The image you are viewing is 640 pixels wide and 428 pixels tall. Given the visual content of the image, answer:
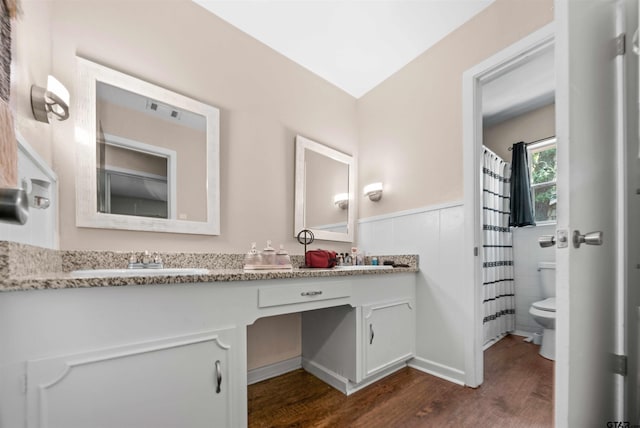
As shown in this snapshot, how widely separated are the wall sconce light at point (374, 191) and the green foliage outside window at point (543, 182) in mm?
2000

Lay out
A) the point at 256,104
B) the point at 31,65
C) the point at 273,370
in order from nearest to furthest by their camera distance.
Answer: the point at 31,65 → the point at 273,370 → the point at 256,104

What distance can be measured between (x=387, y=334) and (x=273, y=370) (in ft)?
2.76

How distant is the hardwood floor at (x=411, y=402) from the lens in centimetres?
136

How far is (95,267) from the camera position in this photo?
1.34 metres

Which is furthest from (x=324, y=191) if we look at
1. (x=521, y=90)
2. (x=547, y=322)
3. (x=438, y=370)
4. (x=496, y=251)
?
(x=521, y=90)

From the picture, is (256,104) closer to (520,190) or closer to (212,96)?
(212,96)

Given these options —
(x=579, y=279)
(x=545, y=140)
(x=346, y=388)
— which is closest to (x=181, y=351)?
(x=346, y=388)

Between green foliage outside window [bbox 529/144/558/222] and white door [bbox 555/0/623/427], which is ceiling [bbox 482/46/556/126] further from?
white door [bbox 555/0/623/427]

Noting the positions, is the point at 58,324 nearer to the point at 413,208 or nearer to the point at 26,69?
the point at 26,69

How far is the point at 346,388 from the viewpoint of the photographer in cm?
161

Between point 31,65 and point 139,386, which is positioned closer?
point 139,386

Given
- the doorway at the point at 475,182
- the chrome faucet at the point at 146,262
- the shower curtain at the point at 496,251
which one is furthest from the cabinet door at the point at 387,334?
the chrome faucet at the point at 146,262

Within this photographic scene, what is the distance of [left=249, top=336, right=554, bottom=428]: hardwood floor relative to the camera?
136 centimetres

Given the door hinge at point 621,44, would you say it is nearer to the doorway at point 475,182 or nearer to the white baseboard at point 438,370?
the doorway at point 475,182
